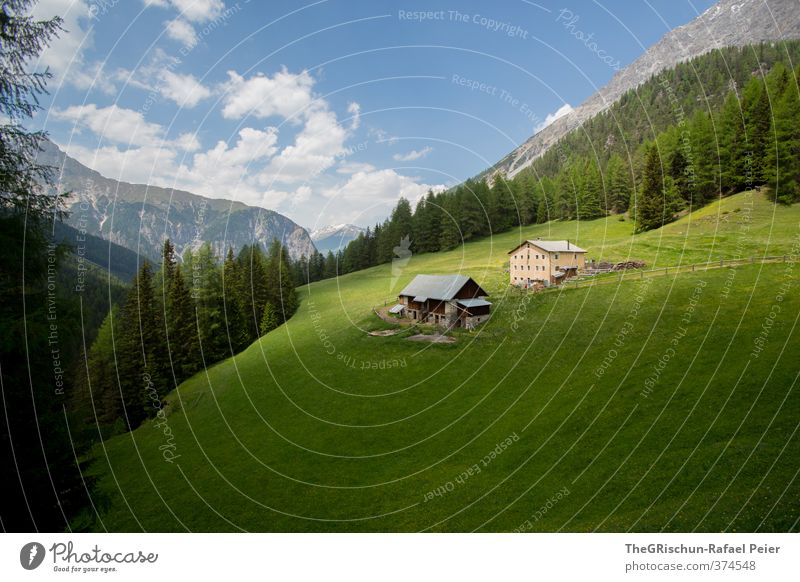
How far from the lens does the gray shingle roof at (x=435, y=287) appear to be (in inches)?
1040

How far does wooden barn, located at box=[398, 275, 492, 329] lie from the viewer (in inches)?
1028

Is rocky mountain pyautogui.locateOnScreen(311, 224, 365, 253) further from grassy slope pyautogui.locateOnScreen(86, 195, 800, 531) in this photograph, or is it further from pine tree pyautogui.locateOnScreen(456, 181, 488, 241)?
pine tree pyautogui.locateOnScreen(456, 181, 488, 241)

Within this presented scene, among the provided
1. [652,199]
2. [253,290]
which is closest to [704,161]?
[652,199]

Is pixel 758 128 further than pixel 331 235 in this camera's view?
No

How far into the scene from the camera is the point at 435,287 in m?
27.6

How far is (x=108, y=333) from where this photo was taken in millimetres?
40094

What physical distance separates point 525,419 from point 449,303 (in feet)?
30.5

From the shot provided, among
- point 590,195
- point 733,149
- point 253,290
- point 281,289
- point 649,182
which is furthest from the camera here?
point 281,289

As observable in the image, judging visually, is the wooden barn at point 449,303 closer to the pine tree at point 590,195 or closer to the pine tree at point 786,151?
the pine tree at point 590,195

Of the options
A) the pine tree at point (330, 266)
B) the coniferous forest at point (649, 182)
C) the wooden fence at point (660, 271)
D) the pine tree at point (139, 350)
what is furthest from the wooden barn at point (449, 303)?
the pine tree at point (139, 350)

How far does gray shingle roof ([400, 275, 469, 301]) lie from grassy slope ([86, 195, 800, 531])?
8.73 feet

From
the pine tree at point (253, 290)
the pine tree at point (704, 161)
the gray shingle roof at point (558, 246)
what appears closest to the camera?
the pine tree at point (704, 161)

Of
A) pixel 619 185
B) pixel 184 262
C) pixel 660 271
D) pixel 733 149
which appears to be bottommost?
pixel 660 271

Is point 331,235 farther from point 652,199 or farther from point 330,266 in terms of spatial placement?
point 652,199
